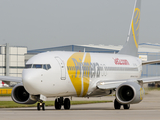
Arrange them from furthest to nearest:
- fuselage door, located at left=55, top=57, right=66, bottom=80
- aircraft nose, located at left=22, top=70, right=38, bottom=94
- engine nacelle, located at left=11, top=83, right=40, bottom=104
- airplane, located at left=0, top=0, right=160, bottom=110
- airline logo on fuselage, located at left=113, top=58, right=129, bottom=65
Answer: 1. airline logo on fuselage, located at left=113, top=58, right=129, bottom=65
2. engine nacelle, located at left=11, top=83, right=40, bottom=104
3. fuselage door, located at left=55, top=57, right=66, bottom=80
4. airplane, located at left=0, top=0, right=160, bottom=110
5. aircraft nose, located at left=22, top=70, right=38, bottom=94

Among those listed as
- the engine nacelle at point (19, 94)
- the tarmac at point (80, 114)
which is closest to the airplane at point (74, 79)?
the engine nacelle at point (19, 94)

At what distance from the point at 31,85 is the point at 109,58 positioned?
10674 mm

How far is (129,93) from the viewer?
2698 cm

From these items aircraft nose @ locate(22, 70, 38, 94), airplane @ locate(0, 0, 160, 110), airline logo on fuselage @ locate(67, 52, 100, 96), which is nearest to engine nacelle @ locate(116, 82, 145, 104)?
airplane @ locate(0, 0, 160, 110)

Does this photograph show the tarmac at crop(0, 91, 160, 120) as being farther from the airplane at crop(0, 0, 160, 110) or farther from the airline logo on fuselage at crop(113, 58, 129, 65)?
the airline logo on fuselage at crop(113, 58, 129, 65)

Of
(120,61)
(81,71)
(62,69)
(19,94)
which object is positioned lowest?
(19,94)

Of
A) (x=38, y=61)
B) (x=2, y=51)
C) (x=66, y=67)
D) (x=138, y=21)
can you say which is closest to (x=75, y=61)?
(x=66, y=67)

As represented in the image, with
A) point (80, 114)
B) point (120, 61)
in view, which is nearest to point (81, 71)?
point (80, 114)

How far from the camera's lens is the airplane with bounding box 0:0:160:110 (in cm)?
2336

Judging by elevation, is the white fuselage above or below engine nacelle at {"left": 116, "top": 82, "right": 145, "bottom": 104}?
above

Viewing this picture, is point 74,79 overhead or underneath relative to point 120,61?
underneath

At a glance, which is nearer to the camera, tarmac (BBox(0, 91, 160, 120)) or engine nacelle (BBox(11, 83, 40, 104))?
tarmac (BBox(0, 91, 160, 120))

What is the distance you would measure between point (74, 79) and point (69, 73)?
724 mm

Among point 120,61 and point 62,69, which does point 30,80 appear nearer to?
point 62,69
